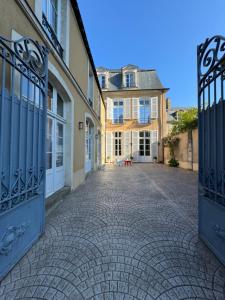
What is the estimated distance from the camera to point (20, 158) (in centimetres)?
192

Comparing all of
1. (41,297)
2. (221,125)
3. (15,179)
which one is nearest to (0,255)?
(41,297)

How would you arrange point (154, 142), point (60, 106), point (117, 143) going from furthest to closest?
1. point (117, 143)
2. point (154, 142)
3. point (60, 106)

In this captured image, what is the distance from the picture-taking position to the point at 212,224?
2.02 m

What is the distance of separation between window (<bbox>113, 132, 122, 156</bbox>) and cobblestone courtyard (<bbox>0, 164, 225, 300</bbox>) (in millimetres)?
13139

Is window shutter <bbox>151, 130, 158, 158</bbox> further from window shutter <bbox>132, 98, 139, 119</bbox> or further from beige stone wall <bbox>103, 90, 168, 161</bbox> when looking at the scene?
window shutter <bbox>132, 98, 139, 119</bbox>

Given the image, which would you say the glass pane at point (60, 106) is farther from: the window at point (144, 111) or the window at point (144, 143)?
the window at point (144, 111)

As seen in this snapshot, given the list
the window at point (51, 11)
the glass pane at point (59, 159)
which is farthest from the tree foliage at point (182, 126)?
the window at point (51, 11)

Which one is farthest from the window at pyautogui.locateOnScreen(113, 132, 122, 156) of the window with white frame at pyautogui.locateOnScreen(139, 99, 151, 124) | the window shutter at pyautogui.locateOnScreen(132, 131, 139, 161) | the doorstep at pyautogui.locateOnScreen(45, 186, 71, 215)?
the doorstep at pyautogui.locateOnScreen(45, 186, 71, 215)

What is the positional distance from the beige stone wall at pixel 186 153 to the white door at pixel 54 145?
7.33 meters

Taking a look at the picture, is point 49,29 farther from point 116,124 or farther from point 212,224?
point 116,124

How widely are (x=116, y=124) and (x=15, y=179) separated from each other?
14791 millimetres

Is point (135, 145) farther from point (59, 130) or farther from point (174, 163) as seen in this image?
point (59, 130)

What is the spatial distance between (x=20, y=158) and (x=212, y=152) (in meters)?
2.22

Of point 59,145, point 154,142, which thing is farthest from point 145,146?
point 59,145
